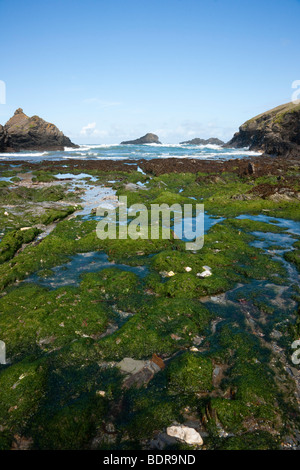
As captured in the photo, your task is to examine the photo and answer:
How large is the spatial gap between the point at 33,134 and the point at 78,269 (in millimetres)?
95188

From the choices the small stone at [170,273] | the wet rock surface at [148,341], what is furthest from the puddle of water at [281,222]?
the small stone at [170,273]

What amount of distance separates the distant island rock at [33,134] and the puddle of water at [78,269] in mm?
87783

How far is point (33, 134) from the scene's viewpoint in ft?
295

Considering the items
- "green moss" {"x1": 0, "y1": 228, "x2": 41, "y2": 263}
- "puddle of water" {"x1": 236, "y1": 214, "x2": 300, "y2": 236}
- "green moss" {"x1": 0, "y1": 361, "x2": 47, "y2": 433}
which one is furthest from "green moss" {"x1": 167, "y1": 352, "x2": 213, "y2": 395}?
"puddle of water" {"x1": 236, "y1": 214, "x2": 300, "y2": 236}

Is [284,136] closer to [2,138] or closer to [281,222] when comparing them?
[281,222]

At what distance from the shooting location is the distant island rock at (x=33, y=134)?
3469 inches

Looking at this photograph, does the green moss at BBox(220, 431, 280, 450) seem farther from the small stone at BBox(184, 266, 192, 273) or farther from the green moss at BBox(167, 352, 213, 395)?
the small stone at BBox(184, 266, 192, 273)

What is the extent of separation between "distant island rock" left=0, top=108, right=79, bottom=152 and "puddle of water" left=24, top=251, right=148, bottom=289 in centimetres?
8778

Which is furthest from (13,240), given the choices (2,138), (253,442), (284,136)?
(2,138)

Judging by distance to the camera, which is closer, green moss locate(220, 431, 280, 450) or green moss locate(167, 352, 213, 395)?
green moss locate(220, 431, 280, 450)

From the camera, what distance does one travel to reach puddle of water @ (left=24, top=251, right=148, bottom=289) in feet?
28.2

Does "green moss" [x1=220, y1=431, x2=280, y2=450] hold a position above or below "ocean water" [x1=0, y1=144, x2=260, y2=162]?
below

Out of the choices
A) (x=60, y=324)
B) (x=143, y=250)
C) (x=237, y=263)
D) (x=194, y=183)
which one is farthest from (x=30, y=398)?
(x=194, y=183)
